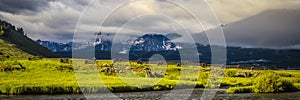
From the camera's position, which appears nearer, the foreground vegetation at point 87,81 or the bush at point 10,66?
the foreground vegetation at point 87,81

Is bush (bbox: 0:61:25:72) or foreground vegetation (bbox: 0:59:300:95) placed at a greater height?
bush (bbox: 0:61:25:72)

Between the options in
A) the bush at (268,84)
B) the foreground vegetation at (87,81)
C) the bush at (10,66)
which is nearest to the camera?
the foreground vegetation at (87,81)

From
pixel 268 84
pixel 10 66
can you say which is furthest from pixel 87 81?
pixel 268 84

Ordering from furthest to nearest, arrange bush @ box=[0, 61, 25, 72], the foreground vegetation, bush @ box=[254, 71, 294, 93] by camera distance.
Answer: bush @ box=[0, 61, 25, 72], bush @ box=[254, 71, 294, 93], the foreground vegetation

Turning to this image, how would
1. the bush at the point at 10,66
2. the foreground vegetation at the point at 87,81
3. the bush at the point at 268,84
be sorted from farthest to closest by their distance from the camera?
1. the bush at the point at 10,66
2. the bush at the point at 268,84
3. the foreground vegetation at the point at 87,81

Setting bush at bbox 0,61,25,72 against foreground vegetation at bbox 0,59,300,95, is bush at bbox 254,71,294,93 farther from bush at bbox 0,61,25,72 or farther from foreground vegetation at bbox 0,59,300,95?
bush at bbox 0,61,25,72

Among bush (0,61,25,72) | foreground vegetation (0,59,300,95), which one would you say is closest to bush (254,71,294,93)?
foreground vegetation (0,59,300,95)

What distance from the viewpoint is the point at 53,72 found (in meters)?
104

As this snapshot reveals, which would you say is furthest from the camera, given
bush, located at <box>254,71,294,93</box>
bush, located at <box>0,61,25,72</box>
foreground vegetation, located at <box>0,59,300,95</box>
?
bush, located at <box>0,61,25,72</box>

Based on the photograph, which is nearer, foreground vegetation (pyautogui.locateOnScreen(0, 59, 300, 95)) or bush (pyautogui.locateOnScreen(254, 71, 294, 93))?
foreground vegetation (pyautogui.locateOnScreen(0, 59, 300, 95))

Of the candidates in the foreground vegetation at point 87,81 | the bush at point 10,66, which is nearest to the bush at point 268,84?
the foreground vegetation at point 87,81

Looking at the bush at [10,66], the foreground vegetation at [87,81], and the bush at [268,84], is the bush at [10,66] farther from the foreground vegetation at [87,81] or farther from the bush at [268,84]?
the bush at [268,84]

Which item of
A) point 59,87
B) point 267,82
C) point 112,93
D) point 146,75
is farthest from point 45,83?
point 267,82

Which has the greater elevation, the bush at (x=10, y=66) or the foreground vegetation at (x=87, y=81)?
the bush at (x=10, y=66)
